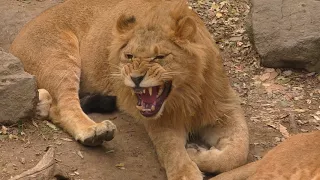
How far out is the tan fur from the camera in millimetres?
5078

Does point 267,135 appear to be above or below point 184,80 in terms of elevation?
below

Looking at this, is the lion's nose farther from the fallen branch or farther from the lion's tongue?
the fallen branch

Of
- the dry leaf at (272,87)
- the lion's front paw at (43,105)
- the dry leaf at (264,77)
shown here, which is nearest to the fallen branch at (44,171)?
the lion's front paw at (43,105)

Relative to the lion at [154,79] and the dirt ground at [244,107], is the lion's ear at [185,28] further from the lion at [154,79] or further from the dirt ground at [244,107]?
the dirt ground at [244,107]

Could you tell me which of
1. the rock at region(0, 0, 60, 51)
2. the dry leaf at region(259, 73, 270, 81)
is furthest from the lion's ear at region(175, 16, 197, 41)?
the rock at region(0, 0, 60, 51)

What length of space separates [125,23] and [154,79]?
2.30 ft

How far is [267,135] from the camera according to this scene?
667 centimetres

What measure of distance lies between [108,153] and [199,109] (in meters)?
0.86

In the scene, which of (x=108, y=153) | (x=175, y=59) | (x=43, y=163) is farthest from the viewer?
(x=108, y=153)

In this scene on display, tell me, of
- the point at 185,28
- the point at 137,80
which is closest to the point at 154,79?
the point at 137,80

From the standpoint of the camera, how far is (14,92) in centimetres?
587

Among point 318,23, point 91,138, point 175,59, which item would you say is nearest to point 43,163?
point 91,138

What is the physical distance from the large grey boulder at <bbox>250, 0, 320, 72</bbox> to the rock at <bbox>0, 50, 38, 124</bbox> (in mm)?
2768

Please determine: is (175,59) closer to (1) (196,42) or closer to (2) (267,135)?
(1) (196,42)
